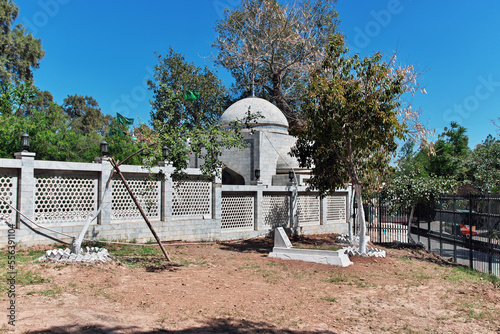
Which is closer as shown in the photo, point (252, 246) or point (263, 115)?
point (252, 246)

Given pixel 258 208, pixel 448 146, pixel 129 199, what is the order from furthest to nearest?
pixel 448 146 → pixel 258 208 → pixel 129 199

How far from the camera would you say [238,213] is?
14.1 metres

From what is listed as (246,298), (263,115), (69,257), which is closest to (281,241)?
(246,298)

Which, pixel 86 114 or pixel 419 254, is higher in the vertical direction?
pixel 86 114

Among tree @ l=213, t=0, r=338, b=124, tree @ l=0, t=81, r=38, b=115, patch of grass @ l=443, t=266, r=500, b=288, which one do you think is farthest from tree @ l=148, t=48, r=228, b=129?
patch of grass @ l=443, t=266, r=500, b=288

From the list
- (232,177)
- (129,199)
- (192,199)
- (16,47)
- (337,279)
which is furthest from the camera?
(16,47)

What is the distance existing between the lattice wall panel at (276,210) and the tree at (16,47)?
19928 millimetres

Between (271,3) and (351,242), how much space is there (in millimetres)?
22095

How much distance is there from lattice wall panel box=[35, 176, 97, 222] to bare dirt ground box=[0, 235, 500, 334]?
1541 mm

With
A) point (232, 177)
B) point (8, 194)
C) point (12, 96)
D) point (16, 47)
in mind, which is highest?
point (16, 47)

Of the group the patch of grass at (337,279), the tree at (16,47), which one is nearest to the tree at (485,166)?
the patch of grass at (337,279)

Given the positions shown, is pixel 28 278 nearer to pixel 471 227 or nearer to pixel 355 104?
pixel 355 104

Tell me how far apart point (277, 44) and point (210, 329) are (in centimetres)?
2680

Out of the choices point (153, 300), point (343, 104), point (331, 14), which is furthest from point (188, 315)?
point (331, 14)
